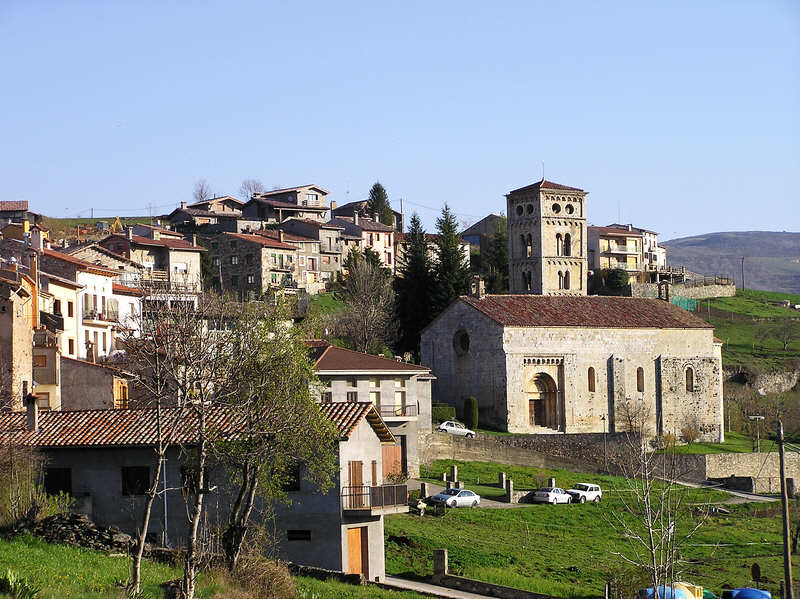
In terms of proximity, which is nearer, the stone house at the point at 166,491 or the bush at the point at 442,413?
the stone house at the point at 166,491

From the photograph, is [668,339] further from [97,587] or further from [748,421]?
[97,587]

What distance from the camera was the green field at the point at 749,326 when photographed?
11019 centimetres

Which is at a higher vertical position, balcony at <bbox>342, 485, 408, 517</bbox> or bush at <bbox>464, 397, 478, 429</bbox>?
bush at <bbox>464, 397, 478, 429</bbox>

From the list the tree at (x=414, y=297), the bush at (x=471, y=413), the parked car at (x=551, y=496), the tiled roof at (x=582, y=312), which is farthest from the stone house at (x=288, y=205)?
the parked car at (x=551, y=496)

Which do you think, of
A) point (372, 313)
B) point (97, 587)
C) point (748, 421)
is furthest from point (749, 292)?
point (97, 587)

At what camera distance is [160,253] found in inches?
3841

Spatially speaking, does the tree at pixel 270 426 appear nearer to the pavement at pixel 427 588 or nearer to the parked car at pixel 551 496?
the pavement at pixel 427 588

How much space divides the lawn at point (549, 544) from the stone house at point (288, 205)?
230ft

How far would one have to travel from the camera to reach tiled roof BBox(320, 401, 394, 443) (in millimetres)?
39125

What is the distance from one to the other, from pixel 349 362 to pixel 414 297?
31094 mm

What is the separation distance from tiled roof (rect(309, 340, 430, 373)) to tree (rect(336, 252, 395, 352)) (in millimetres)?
18727

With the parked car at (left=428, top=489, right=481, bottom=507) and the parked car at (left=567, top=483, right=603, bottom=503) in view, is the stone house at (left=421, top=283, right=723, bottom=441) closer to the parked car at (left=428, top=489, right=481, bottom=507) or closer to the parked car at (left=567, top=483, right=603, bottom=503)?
the parked car at (left=567, top=483, right=603, bottom=503)

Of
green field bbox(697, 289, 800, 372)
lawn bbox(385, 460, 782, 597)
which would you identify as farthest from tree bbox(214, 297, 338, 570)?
green field bbox(697, 289, 800, 372)

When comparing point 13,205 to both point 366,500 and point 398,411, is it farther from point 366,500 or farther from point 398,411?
point 366,500
